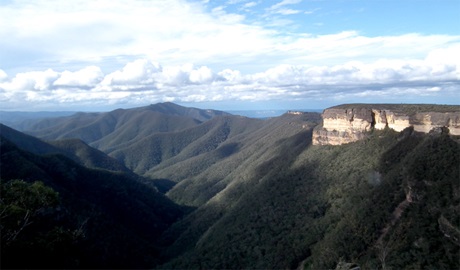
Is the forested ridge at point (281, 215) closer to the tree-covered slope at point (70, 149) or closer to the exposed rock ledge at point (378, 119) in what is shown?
the exposed rock ledge at point (378, 119)

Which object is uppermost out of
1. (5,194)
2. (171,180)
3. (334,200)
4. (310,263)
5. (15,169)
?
(5,194)

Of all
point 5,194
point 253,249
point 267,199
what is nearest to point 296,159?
point 267,199

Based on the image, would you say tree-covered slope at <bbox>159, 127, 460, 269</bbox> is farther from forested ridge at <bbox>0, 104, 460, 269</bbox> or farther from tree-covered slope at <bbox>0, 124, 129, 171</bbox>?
tree-covered slope at <bbox>0, 124, 129, 171</bbox>

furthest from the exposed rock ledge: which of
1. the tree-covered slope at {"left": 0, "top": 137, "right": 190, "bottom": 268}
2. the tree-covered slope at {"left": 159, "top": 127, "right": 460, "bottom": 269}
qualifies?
the tree-covered slope at {"left": 0, "top": 137, "right": 190, "bottom": 268}

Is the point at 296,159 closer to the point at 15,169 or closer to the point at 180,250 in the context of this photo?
the point at 180,250

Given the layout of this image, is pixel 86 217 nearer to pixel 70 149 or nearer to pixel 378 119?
pixel 378 119

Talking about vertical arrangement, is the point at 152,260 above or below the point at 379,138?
below

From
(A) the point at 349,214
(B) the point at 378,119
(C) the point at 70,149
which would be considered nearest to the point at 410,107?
(B) the point at 378,119
